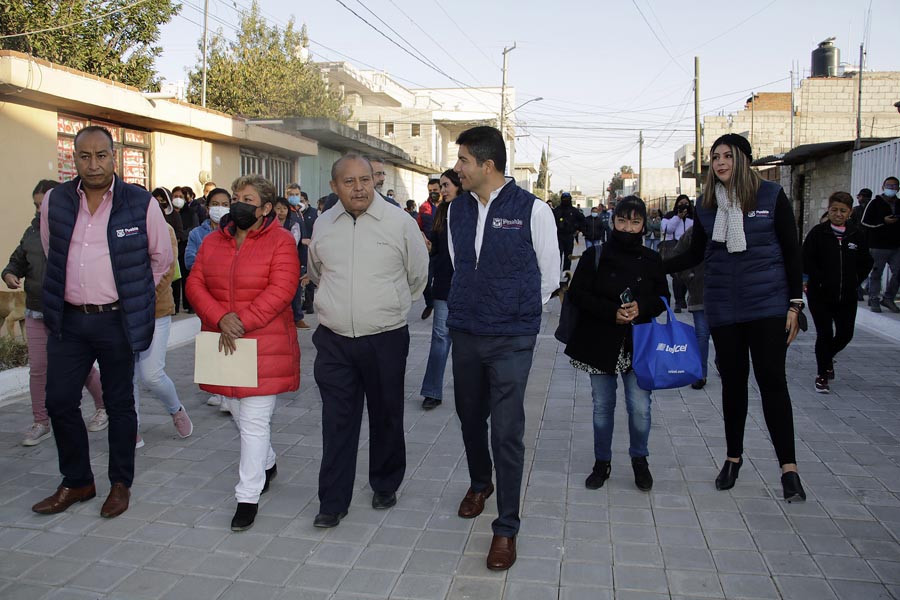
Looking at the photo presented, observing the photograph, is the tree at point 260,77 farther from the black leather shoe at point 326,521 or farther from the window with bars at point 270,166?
the black leather shoe at point 326,521

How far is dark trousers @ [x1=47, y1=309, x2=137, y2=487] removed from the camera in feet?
13.9

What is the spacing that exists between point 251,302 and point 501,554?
1.82 m

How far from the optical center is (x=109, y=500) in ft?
14.1

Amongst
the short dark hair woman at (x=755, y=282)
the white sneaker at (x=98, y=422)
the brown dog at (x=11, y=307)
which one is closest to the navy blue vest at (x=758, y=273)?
the short dark hair woman at (x=755, y=282)

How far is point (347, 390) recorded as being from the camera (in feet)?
13.9

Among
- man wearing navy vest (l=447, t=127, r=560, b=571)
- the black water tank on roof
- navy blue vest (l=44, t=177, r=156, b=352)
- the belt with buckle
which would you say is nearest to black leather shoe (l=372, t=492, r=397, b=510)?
man wearing navy vest (l=447, t=127, r=560, b=571)

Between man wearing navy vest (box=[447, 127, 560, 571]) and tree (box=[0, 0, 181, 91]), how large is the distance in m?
16.5

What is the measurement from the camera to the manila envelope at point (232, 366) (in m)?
4.08

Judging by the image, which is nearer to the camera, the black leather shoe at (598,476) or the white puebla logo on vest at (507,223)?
the white puebla logo on vest at (507,223)

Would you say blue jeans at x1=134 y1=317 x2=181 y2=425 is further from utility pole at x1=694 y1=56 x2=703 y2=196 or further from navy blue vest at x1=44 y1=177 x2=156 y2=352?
utility pole at x1=694 y1=56 x2=703 y2=196

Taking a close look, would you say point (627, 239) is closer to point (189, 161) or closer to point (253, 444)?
point (253, 444)

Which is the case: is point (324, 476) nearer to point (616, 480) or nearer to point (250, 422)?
point (250, 422)

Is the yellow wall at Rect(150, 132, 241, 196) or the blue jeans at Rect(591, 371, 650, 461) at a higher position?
the yellow wall at Rect(150, 132, 241, 196)

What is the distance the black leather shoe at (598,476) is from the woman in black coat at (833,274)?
3387mm
